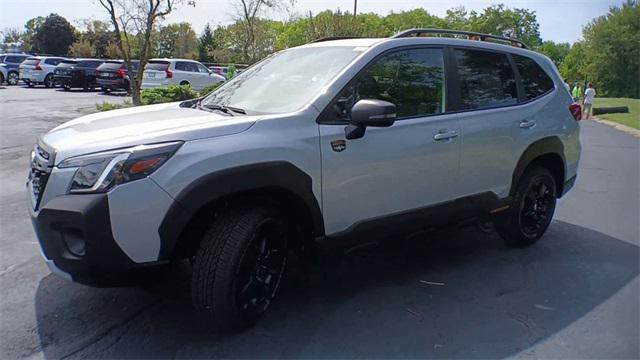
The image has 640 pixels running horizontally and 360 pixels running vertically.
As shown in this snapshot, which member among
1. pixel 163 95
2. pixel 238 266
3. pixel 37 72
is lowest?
pixel 163 95

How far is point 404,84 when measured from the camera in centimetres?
390

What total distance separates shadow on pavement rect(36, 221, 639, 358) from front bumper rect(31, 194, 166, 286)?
52cm

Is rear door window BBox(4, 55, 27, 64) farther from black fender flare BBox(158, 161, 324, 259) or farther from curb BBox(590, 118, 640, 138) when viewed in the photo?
black fender flare BBox(158, 161, 324, 259)

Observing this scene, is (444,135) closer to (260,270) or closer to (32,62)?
(260,270)

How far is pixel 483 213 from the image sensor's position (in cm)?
445

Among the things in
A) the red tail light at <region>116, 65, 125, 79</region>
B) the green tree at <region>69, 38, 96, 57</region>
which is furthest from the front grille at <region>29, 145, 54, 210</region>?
the green tree at <region>69, 38, 96, 57</region>

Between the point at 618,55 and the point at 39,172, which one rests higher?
the point at 39,172

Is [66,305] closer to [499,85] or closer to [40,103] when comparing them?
[499,85]

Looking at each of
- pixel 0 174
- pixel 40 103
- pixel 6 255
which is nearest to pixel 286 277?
pixel 6 255

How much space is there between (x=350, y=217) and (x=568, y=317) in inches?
67.0

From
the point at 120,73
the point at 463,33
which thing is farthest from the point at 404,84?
the point at 120,73

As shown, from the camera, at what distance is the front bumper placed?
2660 millimetres

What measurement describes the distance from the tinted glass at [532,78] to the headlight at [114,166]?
354 cm

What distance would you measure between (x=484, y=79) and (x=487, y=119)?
1.34ft
